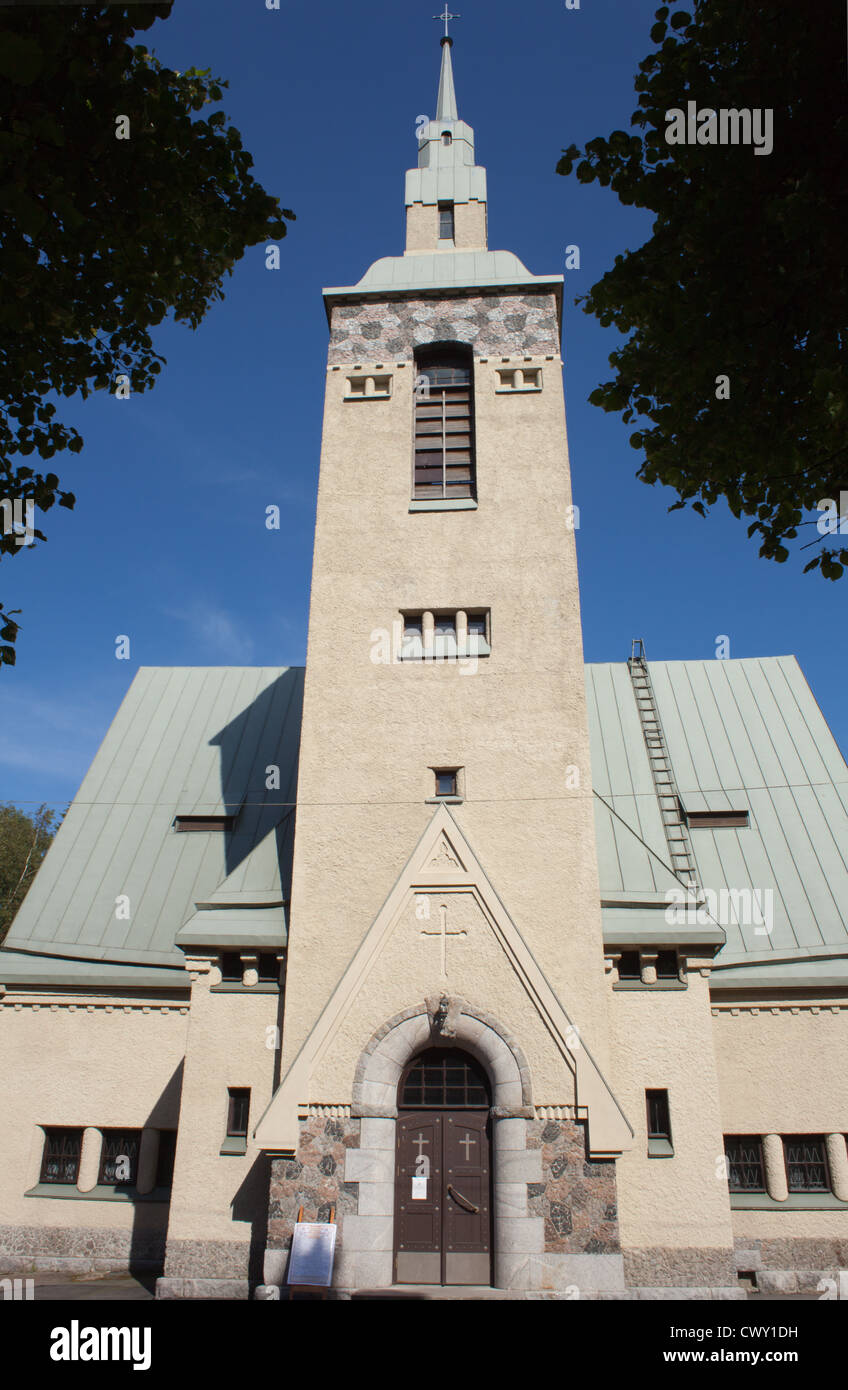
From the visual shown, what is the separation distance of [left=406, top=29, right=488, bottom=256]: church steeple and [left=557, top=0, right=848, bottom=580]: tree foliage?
12314mm

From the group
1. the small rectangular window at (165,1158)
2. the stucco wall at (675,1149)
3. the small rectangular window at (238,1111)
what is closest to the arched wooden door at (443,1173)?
the stucco wall at (675,1149)

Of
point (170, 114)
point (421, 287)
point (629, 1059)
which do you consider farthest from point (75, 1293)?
point (421, 287)

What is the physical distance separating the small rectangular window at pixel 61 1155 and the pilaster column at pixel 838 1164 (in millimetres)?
11923

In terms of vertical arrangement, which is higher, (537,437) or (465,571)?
(537,437)

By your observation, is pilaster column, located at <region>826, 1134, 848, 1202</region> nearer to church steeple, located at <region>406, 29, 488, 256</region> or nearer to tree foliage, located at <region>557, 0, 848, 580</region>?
tree foliage, located at <region>557, 0, 848, 580</region>

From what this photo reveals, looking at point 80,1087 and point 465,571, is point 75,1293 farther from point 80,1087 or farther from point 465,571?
point 465,571

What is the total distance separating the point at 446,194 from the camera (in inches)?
781

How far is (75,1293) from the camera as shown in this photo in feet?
42.2

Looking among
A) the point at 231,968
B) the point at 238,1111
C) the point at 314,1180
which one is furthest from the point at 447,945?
the point at 238,1111

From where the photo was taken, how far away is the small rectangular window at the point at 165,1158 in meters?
15.4

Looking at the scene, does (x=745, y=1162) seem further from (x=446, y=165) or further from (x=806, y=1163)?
(x=446, y=165)

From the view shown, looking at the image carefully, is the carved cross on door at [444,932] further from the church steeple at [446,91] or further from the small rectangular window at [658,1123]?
the church steeple at [446,91]

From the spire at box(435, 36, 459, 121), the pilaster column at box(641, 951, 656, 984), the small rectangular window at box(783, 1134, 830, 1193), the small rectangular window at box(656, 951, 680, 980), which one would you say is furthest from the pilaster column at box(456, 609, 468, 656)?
the spire at box(435, 36, 459, 121)
